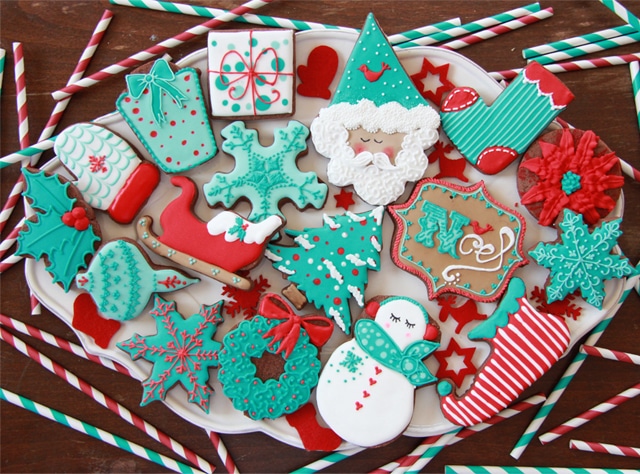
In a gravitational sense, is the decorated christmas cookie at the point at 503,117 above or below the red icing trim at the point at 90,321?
above

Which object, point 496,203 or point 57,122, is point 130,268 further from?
point 496,203

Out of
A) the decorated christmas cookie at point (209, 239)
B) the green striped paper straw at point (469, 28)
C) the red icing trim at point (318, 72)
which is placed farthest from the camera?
the green striped paper straw at point (469, 28)

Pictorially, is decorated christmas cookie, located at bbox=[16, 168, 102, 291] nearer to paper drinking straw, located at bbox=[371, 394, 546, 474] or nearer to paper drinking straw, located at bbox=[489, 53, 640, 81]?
paper drinking straw, located at bbox=[371, 394, 546, 474]

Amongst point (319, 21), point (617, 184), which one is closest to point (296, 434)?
point (617, 184)

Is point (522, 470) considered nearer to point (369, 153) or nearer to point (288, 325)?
point (288, 325)

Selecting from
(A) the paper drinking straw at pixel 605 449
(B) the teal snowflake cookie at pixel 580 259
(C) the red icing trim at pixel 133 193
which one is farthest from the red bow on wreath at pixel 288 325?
(A) the paper drinking straw at pixel 605 449

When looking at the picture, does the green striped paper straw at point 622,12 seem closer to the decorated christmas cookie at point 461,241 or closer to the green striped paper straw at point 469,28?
the green striped paper straw at point 469,28

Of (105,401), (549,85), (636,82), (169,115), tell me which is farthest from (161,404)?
(636,82)
